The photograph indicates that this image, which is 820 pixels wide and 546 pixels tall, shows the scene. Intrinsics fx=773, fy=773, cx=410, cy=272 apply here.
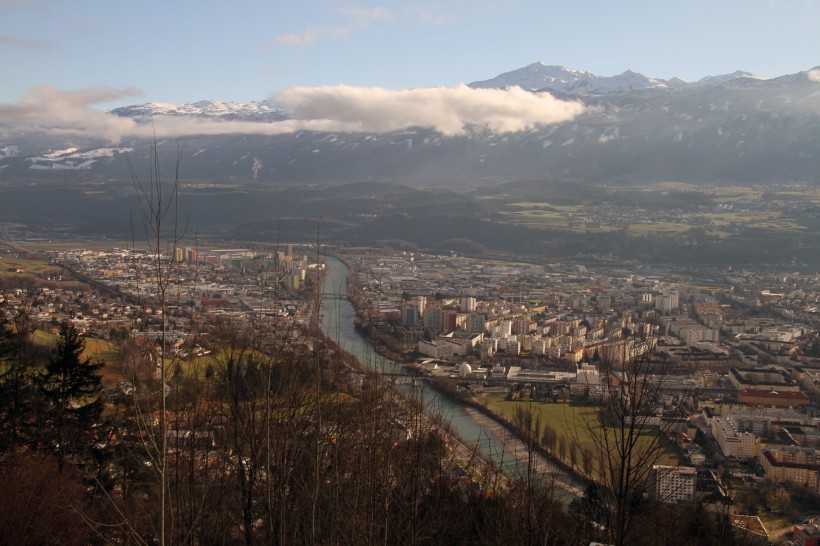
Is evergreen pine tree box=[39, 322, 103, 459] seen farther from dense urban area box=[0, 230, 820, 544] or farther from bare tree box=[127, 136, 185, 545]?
bare tree box=[127, 136, 185, 545]

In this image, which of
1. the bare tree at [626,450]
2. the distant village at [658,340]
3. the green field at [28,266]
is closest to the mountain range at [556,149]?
the green field at [28,266]

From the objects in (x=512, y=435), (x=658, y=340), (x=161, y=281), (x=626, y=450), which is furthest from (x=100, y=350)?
(x=658, y=340)

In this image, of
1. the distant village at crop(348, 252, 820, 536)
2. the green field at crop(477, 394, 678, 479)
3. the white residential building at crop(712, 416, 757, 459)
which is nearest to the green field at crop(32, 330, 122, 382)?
the green field at crop(477, 394, 678, 479)

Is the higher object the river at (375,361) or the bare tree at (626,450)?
the bare tree at (626,450)

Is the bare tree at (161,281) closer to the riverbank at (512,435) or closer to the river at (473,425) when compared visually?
the river at (473,425)

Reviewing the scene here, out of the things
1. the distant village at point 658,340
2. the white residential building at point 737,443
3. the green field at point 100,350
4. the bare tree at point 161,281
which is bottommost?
the distant village at point 658,340

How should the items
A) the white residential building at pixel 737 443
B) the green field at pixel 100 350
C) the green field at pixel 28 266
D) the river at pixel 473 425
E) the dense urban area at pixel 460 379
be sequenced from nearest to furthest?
the dense urban area at pixel 460 379 < the river at pixel 473 425 < the green field at pixel 100 350 < the white residential building at pixel 737 443 < the green field at pixel 28 266

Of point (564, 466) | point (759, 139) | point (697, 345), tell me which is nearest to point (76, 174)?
point (759, 139)

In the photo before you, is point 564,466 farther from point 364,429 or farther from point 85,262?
point 85,262
